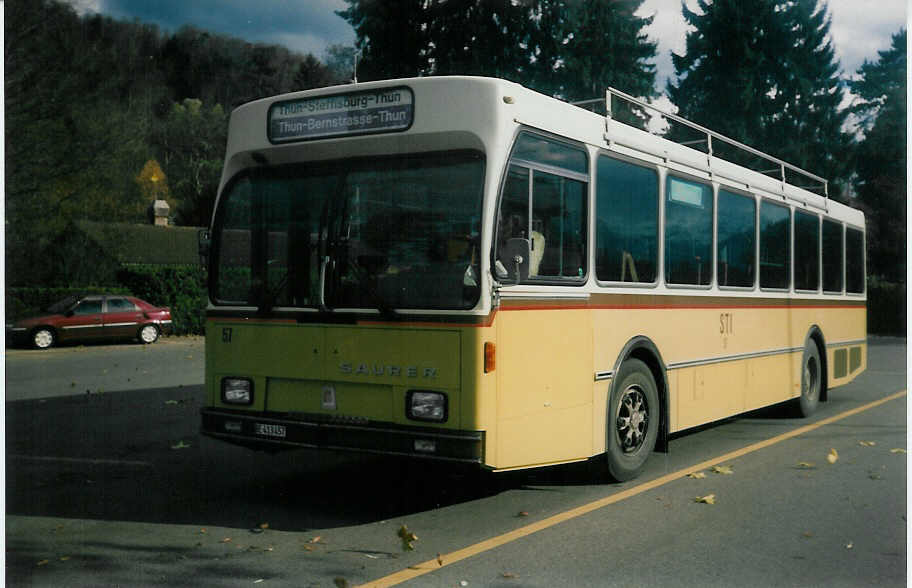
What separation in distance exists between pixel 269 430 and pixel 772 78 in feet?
38.0

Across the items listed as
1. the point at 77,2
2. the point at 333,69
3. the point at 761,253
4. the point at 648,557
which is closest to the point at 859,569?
the point at 648,557

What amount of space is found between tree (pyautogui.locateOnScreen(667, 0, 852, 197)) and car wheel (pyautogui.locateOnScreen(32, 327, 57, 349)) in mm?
17562

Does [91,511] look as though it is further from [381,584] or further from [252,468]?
[381,584]

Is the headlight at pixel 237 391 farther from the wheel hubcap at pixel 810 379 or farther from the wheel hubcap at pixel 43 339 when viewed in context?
the wheel hubcap at pixel 43 339

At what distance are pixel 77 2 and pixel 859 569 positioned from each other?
429 inches

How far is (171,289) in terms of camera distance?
31.8 meters

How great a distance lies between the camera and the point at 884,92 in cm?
920

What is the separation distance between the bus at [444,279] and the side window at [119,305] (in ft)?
68.4

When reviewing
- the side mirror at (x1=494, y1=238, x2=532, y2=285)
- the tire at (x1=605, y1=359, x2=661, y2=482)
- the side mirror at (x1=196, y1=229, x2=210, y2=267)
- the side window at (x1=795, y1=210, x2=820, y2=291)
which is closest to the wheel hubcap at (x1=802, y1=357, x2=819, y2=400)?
the side window at (x1=795, y1=210, x2=820, y2=291)

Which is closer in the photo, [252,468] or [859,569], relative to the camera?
[859,569]

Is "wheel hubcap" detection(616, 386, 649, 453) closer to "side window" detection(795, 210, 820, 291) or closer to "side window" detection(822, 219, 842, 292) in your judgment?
"side window" detection(795, 210, 820, 291)

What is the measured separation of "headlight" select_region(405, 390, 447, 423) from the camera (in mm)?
5902

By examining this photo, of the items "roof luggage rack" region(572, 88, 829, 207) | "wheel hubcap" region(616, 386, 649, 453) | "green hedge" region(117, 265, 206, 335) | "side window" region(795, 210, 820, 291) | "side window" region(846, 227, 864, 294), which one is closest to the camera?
"roof luggage rack" region(572, 88, 829, 207)

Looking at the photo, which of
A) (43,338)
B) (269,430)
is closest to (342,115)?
(269,430)
